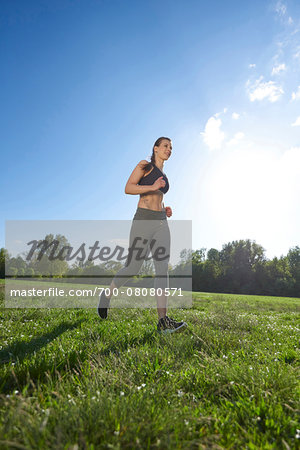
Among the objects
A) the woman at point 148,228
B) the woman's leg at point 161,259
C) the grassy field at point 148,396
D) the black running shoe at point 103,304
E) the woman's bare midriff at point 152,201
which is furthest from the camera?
the black running shoe at point 103,304

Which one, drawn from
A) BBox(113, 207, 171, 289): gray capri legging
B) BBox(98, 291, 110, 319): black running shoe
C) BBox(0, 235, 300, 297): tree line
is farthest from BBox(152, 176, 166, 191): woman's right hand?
BBox(0, 235, 300, 297): tree line

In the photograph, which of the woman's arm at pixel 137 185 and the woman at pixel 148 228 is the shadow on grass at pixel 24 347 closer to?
the woman at pixel 148 228

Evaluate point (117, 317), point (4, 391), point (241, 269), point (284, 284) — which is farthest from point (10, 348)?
point (241, 269)

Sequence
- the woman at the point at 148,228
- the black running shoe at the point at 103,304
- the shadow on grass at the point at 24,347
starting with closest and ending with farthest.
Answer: the shadow on grass at the point at 24,347 → the woman at the point at 148,228 → the black running shoe at the point at 103,304

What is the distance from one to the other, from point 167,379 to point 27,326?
120 inches

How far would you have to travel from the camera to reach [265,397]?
1786 millimetres

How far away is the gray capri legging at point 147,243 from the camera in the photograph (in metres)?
4.42

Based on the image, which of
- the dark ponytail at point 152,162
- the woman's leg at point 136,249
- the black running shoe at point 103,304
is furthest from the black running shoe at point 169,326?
the dark ponytail at point 152,162

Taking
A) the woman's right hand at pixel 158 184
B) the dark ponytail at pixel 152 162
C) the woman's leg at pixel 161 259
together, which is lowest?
the woman's leg at pixel 161 259

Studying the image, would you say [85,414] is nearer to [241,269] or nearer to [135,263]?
[135,263]

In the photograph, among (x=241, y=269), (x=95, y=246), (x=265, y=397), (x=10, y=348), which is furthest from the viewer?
(x=241, y=269)

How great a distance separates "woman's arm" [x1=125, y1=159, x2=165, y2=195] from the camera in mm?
4430

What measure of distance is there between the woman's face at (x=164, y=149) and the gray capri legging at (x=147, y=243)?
1.24m

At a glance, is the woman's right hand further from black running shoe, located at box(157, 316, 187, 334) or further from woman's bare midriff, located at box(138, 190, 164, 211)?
black running shoe, located at box(157, 316, 187, 334)
